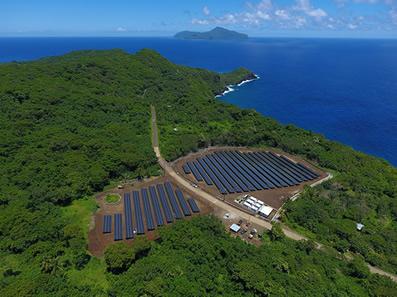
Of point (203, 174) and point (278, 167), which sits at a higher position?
point (203, 174)

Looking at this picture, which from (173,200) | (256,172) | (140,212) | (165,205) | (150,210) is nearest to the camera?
(140,212)

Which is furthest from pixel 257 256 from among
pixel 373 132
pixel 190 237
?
pixel 373 132

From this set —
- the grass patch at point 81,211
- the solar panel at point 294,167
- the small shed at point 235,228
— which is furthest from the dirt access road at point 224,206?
the grass patch at point 81,211

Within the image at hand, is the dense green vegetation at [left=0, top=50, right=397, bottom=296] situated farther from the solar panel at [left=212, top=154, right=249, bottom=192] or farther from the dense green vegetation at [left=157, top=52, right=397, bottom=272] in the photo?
the solar panel at [left=212, top=154, right=249, bottom=192]

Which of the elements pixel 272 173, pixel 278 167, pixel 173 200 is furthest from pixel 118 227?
pixel 278 167

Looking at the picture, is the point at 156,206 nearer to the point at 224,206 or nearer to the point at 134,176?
the point at 134,176

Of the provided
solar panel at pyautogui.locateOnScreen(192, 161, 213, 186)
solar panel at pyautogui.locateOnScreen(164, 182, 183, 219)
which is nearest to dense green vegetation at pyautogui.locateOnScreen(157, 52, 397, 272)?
solar panel at pyautogui.locateOnScreen(192, 161, 213, 186)
